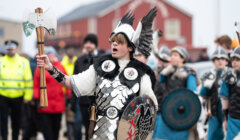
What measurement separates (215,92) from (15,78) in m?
3.91

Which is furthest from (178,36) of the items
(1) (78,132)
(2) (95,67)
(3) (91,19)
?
(2) (95,67)

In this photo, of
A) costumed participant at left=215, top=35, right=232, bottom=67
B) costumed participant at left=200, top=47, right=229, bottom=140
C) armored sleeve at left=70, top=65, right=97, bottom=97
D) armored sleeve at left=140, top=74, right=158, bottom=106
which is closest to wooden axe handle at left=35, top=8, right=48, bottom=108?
armored sleeve at left=70, top=65, right=97, bottom=97

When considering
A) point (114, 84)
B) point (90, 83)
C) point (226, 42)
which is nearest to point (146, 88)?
point (114, 84)

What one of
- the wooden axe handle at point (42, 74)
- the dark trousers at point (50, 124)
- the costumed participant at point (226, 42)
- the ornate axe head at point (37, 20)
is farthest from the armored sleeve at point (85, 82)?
the costumed participant at point (226, 42)

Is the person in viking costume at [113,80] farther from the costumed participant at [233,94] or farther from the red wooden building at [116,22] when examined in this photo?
the red wooden building at [116,22]

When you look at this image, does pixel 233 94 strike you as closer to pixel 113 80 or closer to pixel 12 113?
pixel 113 80

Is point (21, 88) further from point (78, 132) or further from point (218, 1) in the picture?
point (218, 1)

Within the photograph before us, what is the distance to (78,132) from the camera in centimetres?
842

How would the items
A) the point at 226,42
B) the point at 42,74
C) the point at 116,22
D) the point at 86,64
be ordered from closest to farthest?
the point at 42,74 < the point at 86,64 < the point at 226,42 < the point at 116,22

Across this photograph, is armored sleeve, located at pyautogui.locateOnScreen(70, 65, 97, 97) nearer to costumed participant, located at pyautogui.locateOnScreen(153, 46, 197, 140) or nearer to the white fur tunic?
the white fur tunic

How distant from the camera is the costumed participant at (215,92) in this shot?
22.7ft

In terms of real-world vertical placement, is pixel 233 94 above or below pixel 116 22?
below

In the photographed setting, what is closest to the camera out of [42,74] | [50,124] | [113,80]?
[42,74]

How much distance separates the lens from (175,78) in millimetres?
7559
